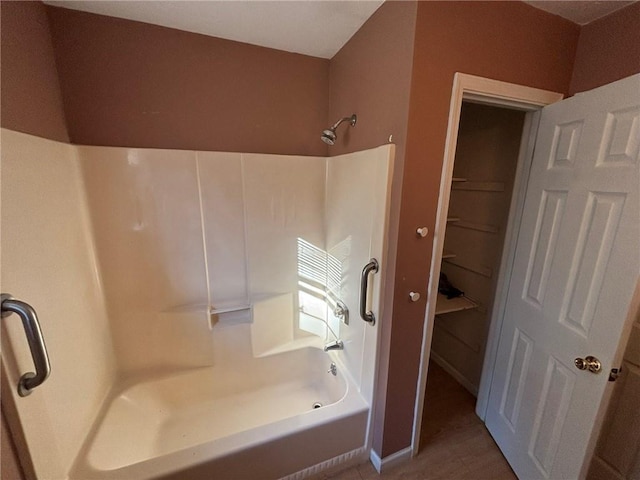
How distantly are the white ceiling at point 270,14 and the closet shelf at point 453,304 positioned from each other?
66.2 inches

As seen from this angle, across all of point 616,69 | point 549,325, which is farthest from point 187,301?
point 616,69

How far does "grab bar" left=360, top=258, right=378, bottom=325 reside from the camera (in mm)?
1248

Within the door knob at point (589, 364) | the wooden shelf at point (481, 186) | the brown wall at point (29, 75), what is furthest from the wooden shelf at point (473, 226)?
the brown wall at point (29, 75)

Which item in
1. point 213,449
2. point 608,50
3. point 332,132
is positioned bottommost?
point 213,449

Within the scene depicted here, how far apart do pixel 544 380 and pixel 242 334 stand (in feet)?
5.59

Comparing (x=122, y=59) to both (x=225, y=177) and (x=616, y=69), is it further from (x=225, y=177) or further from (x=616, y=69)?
(x=616, y=69)

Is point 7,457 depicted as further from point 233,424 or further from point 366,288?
point 366,288

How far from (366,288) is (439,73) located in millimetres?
961

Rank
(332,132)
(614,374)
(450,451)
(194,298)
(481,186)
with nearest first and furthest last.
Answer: (614,374), (332,132), (450,451), (194,298), (481,186)

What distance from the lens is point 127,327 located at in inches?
63.0

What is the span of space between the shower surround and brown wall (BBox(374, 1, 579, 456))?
0.12 metres

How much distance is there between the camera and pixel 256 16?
1.29 meters

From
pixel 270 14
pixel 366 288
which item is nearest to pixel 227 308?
pixel 366 288

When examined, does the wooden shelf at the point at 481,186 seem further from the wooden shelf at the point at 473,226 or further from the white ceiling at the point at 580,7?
the white ceiling at the point at 580,7
